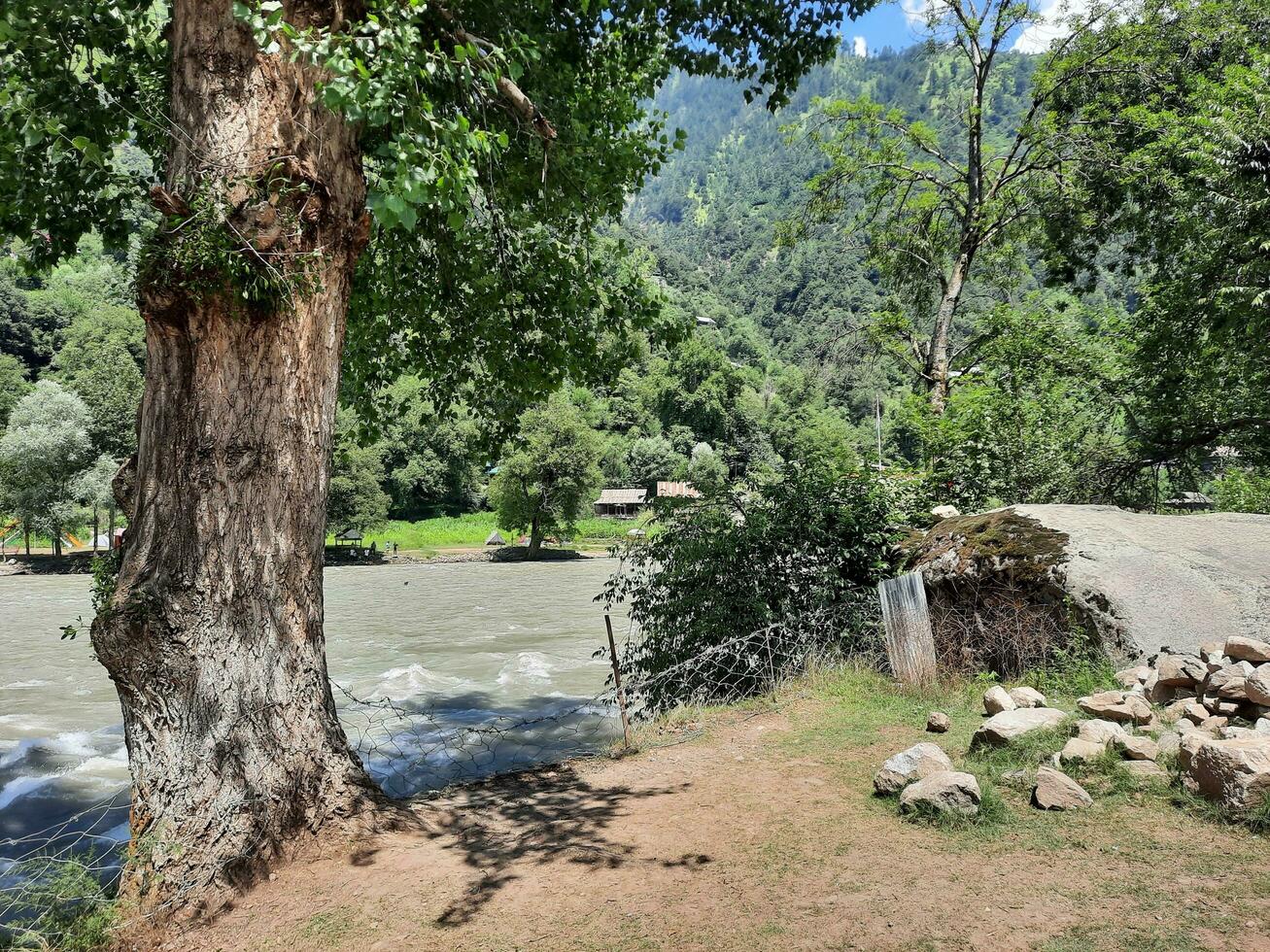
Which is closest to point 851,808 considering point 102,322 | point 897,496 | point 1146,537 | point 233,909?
point 233,909

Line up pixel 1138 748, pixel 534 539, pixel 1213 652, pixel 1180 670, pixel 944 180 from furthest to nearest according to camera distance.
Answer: pixel 534 539 < pixel 944 180 < pixel 1213 652 < pixel 1180 670 < pixel 1138 748

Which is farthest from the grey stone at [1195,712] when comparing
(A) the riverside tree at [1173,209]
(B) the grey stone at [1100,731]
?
(A) the riverside tree at [1173,209]

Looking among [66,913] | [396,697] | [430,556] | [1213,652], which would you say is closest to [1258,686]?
[1213,652]

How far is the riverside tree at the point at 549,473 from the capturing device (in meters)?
51.8

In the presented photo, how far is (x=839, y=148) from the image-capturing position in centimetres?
1698

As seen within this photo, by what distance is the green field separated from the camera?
61062 mm

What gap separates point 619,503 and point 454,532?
61.4ft

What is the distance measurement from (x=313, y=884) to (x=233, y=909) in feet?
1.35

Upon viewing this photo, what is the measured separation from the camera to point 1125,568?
25.9 feet

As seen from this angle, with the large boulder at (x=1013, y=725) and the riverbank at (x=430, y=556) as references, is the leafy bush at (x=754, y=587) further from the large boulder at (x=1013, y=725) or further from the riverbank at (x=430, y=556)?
the riverbank at (x=430, y=556)

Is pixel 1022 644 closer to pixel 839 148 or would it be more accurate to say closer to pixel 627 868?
pixel 627 868

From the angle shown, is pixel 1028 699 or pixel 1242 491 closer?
pixel 1028 699

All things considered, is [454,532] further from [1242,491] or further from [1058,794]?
[1058,794]

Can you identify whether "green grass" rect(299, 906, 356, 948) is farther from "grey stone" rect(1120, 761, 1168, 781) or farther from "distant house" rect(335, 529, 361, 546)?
"distant house" rect(335, 529, 361, 546)
